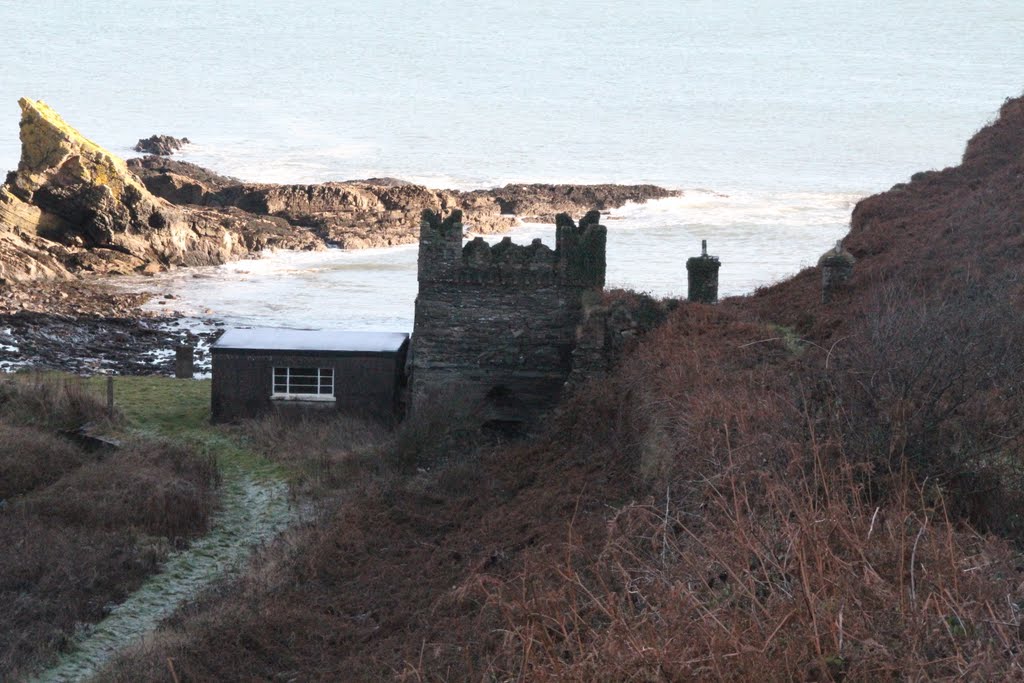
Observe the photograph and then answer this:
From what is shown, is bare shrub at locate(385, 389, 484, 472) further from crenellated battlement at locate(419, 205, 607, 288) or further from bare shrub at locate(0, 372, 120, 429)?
bare shrub at locate(0, 372, 120, 429)

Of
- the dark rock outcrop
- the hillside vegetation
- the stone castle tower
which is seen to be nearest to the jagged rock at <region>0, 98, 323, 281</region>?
the dark rock outcrop

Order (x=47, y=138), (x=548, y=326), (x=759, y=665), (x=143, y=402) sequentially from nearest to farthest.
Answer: (x=759, y=665) → (x=548, y=326) → (x=143, y=402) → (x=47, y=138)

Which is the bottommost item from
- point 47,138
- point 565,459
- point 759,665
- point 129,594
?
point 129,594

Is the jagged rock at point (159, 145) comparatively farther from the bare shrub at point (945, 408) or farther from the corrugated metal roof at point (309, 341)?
the bare shrub at point (945, 408)

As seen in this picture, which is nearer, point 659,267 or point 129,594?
point 129,594

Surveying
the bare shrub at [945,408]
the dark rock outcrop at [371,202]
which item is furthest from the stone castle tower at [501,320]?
the dark rock outcrop at [371,202]

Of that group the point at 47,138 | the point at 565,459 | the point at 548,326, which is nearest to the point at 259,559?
the point at 565,459

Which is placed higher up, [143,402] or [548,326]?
[548,326]

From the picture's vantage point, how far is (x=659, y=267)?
63.4 m

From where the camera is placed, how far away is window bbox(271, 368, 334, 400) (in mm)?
28438

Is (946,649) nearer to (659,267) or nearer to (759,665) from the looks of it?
(759,665)

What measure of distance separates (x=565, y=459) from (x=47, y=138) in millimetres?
49951

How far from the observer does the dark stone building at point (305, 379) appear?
28203 mm

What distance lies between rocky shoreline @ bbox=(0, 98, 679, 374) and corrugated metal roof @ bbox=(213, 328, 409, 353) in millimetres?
9787
